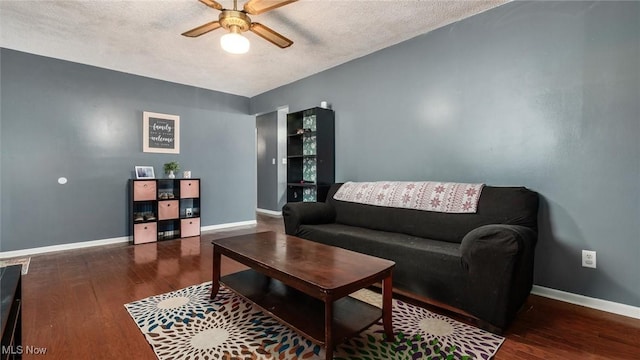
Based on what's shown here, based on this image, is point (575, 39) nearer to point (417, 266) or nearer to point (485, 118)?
point (485, 118)

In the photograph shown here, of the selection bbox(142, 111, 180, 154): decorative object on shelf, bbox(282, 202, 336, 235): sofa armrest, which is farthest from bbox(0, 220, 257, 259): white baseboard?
bbox(282, 202, 336, 235): sofa armrest

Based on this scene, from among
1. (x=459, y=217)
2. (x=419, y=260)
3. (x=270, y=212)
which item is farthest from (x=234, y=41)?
(x=270, y=212)

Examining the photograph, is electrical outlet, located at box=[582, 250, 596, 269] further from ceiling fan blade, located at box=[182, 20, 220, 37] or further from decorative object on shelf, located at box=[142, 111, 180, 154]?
decorative object on shelf, located at box=[142, 111, 180, 154]

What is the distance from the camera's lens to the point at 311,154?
13.0 feet

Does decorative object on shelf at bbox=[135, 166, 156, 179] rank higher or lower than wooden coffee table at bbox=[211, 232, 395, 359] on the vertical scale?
higher

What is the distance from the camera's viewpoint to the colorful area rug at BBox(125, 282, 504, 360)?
1547mm

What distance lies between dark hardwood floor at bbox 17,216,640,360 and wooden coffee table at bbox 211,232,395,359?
0.67 metres

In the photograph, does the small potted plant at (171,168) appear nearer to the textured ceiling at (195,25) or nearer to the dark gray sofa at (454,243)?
the textured ceiling at (195,25)

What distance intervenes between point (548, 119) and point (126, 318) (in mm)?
3430

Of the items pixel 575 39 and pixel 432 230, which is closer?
pixel 575 39

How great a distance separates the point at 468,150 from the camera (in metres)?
2.72

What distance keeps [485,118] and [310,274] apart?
2.18 metres

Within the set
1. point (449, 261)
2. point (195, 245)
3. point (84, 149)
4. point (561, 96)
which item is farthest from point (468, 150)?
point (84, 149)

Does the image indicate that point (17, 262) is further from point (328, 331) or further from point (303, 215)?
point (328, 331)
